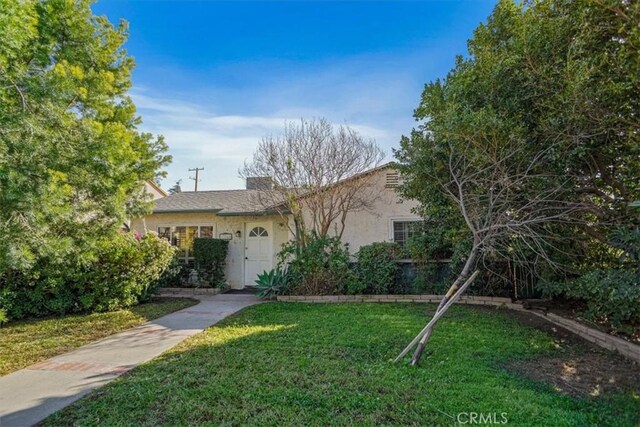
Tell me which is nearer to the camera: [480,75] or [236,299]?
[480,75]

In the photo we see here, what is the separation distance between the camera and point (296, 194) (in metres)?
12.3

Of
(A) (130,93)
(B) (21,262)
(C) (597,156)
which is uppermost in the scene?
(A) (130,93)

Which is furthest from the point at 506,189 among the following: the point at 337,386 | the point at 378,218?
the point at 378,218

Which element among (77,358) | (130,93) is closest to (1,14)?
(77,358)

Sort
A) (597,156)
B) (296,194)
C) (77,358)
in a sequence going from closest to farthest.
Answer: (77,358) < (597,156) < (296,194)

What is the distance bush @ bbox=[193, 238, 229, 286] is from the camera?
12.6 m

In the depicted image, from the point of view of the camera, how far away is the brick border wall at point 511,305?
5527mm

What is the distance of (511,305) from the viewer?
9500mm

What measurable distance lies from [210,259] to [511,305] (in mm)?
9736

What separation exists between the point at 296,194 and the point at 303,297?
3.58 meters

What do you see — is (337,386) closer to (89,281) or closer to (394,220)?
(89,281)

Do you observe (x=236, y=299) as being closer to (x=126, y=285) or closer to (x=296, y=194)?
(x=126, y=285)

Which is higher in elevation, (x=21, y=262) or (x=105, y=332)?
(x=21, y=262)

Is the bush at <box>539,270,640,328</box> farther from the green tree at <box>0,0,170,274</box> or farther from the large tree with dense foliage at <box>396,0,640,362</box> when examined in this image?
the green tree at <box>0,0,170,274</box>
